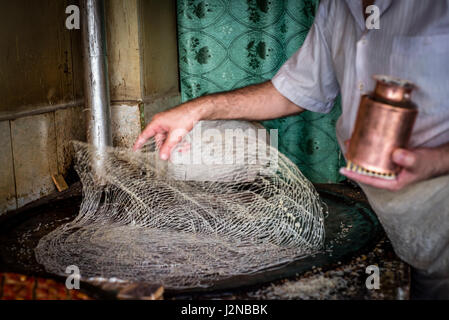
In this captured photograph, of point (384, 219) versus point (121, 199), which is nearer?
point (384, 219)

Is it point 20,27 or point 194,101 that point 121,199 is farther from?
point 20,27

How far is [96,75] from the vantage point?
2186mm

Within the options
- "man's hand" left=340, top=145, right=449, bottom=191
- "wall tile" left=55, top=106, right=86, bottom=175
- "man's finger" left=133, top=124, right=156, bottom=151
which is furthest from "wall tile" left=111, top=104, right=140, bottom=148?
"man's hand" left=340, top=145, right=449, bottom=191

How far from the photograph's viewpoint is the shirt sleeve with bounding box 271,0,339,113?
177 cm

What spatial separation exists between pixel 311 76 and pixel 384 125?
83 cm

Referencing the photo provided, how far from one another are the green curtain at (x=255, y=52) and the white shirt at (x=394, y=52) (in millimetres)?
972

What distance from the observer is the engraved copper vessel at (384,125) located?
3.31 ft

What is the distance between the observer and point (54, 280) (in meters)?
1.23

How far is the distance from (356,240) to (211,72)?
5.23 ft

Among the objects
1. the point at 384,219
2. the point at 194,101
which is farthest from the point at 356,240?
the point at 194,101

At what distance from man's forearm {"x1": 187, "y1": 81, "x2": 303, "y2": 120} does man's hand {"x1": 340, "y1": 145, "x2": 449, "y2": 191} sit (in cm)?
78

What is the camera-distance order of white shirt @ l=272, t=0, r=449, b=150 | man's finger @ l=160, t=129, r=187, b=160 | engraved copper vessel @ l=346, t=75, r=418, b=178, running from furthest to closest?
1. man's finger @ l=160, t=129, r=187, b=160
2. white shirt @ l=272, t=0, r=449, b=150
3. engraved copper vessel @ l=346, t=75, r=418, b=178

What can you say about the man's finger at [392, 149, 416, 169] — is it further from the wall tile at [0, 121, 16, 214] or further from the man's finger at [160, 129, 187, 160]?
the wall tile at [0, 121, 16, 214]

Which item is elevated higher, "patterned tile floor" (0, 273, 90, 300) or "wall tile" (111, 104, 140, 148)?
"wall tile" (111, 104, 140, 148)
